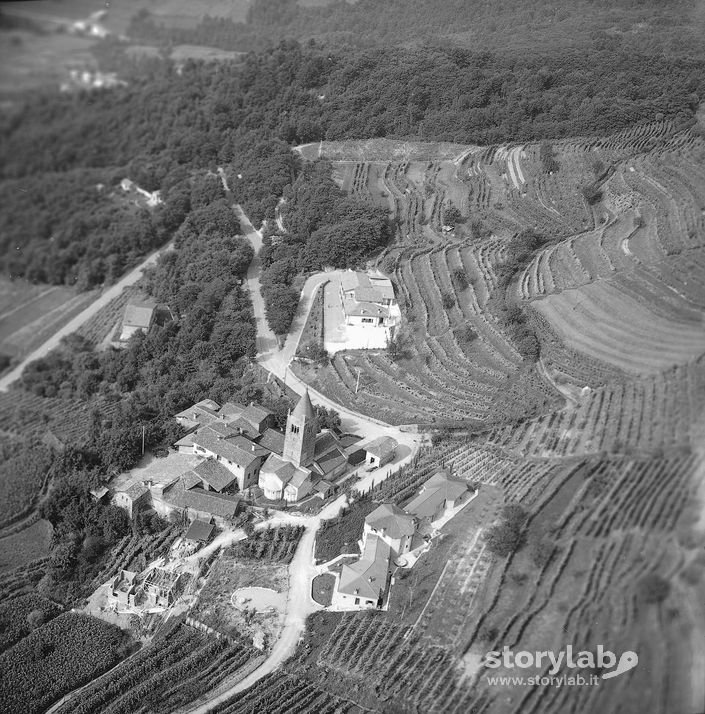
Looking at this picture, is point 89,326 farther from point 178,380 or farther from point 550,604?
point 550,604

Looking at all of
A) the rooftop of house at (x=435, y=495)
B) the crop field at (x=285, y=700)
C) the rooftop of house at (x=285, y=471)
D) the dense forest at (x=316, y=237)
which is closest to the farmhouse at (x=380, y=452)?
the rooftop of house at (x=285, y=471)

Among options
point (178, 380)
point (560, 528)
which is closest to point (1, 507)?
point (178, 380)

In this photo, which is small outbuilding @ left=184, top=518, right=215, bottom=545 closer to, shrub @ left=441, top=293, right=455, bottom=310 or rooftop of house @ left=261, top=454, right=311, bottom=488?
rooftop of house @ left=261, top=454, right=311, bottom=488

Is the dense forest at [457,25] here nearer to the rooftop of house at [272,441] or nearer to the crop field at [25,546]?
the rooftop of house at [272,441]

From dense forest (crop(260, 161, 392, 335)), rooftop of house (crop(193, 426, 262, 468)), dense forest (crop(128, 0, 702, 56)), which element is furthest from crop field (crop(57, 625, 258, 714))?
Result: dense forest (crop(128, 0, 702, 56))

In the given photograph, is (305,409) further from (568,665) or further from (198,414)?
(568,665)

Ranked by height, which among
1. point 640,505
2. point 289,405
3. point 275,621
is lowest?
point 275,621

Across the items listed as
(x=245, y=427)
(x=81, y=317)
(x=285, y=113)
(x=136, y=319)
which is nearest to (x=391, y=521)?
(x=245, y=427)
